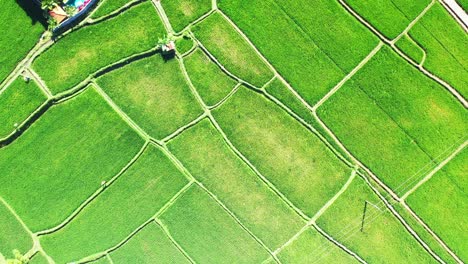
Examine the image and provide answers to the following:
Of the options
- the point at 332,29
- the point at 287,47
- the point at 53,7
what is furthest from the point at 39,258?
the point at 332,29

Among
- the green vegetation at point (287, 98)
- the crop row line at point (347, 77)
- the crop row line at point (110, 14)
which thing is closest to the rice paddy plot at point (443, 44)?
the crop row line at point (347, 77)

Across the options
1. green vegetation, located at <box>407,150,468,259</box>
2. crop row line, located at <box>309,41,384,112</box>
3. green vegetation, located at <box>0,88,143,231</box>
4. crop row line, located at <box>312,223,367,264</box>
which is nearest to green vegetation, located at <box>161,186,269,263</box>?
crop row line, located at <box>312,223,367,264</box>

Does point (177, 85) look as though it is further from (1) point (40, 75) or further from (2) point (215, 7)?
(1) point (40, 75)

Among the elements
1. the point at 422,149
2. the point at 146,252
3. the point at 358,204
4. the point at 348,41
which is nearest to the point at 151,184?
the point at 146,252

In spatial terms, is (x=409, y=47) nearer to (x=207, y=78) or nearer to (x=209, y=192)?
(x=207, y=78)

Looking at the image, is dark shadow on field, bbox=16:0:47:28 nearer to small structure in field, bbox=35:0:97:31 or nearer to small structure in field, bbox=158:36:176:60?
small structure in field, bbox=35:0:97:31
